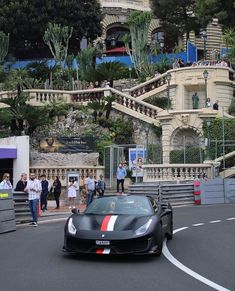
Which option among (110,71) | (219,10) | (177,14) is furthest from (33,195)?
(177,14)

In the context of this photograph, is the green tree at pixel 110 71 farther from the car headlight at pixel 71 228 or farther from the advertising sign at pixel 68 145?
the car headlight at pixel 71 228

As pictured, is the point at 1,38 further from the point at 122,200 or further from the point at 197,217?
the point at 122,200

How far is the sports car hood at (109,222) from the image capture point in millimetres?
11391

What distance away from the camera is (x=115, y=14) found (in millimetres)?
72250

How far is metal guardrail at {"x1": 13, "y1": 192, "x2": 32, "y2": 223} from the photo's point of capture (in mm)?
19266

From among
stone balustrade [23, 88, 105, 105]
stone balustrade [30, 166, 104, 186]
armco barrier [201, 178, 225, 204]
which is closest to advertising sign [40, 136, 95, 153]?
stone balustrade [30, 166, 104, 186]

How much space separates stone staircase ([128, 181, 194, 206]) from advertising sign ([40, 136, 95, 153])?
18.4 ft

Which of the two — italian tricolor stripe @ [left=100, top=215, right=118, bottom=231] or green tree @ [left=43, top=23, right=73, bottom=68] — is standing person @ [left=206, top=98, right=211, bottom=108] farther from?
italian tricolor stripe @ [left=100, top=215, right=118, bottom=231]

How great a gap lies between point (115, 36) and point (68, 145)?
1737 inches

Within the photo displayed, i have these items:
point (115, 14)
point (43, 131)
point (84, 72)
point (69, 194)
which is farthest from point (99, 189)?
point (115, 14)

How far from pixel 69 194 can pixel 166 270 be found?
16.2 meters

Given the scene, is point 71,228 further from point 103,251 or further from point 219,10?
point 219,10

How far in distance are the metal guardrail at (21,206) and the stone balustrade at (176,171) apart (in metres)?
11.9

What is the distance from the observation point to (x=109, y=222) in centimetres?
1162
